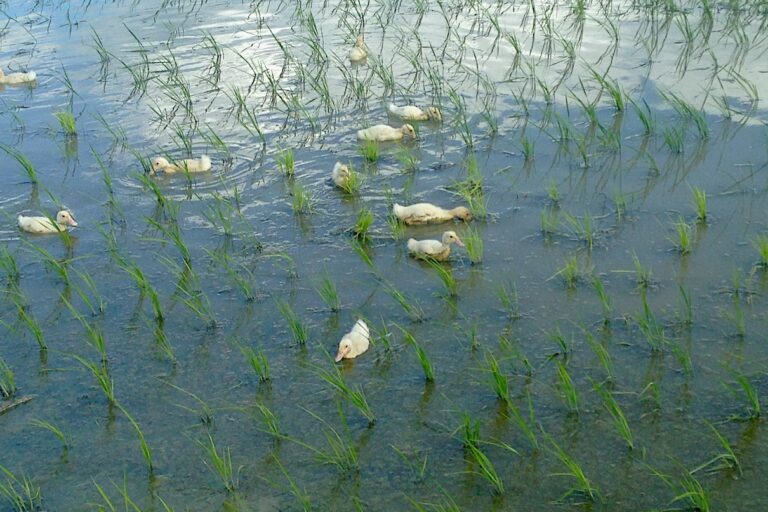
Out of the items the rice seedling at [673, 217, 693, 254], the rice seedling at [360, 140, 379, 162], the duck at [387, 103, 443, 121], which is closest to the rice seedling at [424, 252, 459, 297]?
the rice seedling at [673, 217, 693, 254]

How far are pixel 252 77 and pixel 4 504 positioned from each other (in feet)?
21.6

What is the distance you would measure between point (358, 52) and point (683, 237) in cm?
513

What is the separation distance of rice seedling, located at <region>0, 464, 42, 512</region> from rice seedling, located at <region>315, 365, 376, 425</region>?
1.39 meters

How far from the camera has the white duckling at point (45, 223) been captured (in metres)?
6.93

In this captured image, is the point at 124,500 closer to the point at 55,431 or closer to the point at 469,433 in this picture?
the point at 55,431

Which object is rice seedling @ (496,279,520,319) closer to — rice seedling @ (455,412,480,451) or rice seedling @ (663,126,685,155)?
rice seedling @ (455,412,480,451)

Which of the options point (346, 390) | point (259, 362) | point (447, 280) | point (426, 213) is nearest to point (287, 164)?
point (426, 213)

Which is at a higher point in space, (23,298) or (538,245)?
(538,245)

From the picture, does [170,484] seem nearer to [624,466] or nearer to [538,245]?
[624,466]

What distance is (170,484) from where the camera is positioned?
4453 mm

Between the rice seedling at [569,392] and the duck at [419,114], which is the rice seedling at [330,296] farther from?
the duck at [419,114]

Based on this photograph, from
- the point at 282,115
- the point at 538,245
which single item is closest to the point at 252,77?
the point at 282,115

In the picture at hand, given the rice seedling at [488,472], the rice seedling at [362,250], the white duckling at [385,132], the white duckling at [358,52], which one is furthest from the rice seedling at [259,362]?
the white duckling at [358,52]

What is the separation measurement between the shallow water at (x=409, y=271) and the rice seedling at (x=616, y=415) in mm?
49
